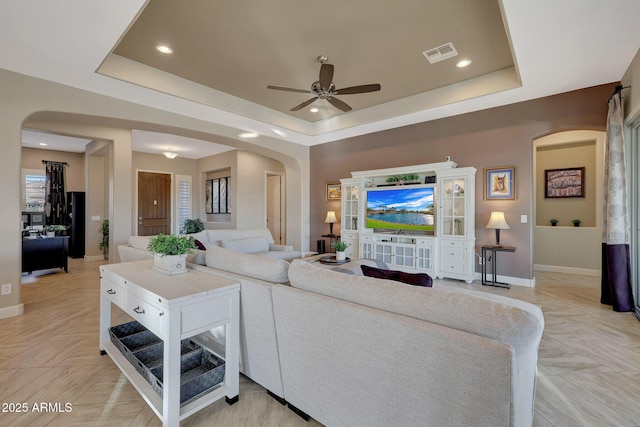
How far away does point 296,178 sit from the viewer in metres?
7.17

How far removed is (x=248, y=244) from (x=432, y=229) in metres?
3.20

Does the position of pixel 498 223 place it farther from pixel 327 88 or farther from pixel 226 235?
pixel 226 235

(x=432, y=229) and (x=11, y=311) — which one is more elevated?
(x=432, y=229)

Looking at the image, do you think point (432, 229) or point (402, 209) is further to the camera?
point (402, 209)

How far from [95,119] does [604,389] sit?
5880mm

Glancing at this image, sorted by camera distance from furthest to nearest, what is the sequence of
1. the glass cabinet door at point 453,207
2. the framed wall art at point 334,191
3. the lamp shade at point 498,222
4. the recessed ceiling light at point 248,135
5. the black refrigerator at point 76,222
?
1. the black refrigerator at point 76,222
2. the framed wall art at point 334,191
3. the recessed ceiling light at point 248,135
4. the glass cabinet door at point 453,207
5. the lamp shade at point 498,222

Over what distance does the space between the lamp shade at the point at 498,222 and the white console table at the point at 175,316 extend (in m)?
4.08

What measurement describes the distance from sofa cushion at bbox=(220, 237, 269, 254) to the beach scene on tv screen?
6.95 feet

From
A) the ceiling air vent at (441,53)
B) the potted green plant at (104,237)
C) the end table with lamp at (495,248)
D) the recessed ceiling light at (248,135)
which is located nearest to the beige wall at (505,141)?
the end table with lamp at (495,248)

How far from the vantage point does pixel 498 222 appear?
4379mm

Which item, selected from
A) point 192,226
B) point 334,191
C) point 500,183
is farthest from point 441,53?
point 192,226

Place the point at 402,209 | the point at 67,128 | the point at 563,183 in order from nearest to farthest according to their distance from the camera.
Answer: the point at 67,128 < the point at 402,209 < the point at 563,183

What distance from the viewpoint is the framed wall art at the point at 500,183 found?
4531 mm

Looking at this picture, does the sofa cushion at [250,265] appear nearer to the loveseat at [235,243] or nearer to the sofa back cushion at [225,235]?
the loveseat at [235,243]
